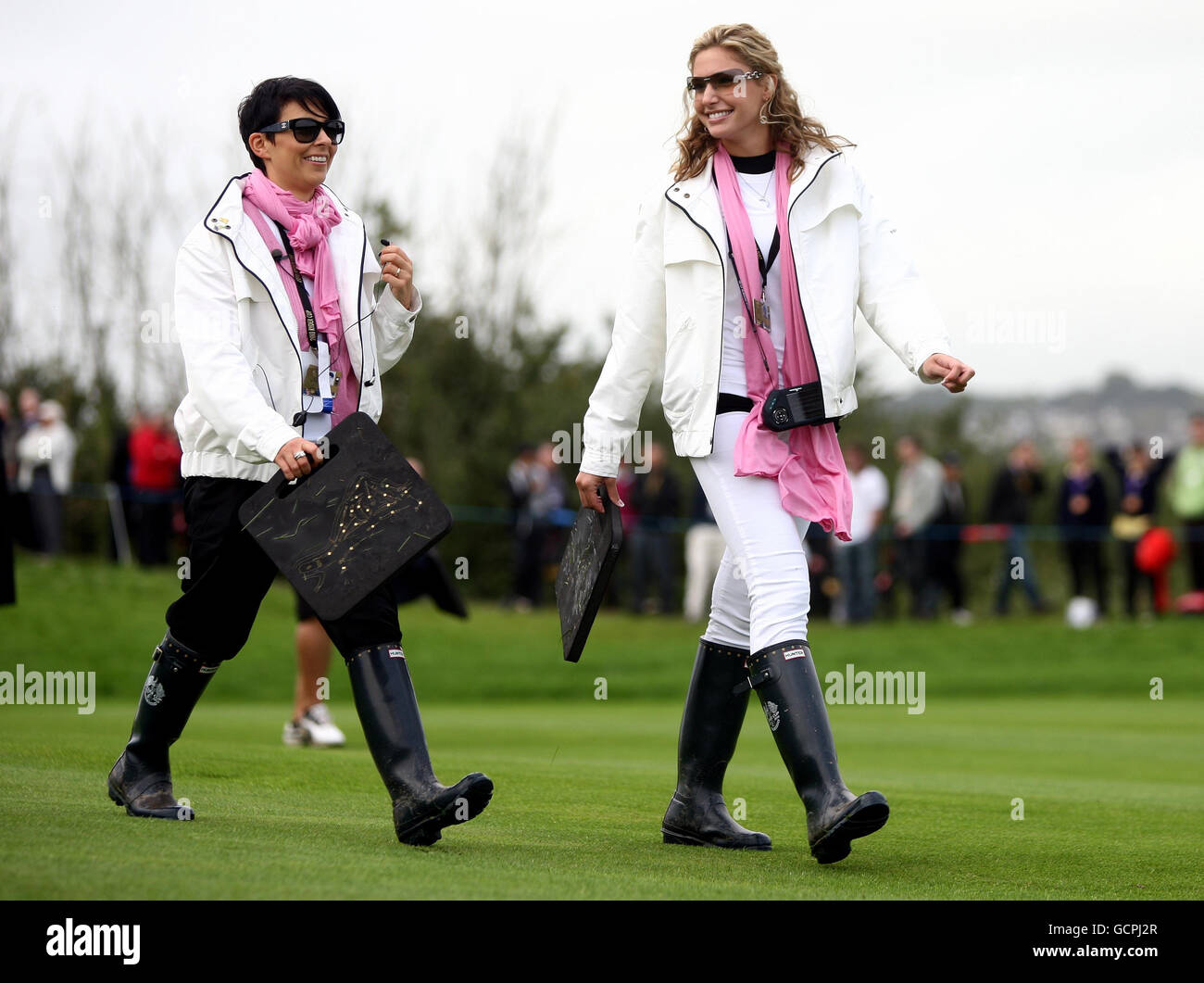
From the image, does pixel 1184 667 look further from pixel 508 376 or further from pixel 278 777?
pixel 508 376

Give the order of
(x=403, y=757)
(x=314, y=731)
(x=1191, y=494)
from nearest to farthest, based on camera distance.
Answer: (x=403, y=757)
(x=314, y=731)
(x=1191, y=494)

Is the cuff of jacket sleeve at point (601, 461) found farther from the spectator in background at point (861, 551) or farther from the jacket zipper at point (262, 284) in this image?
the spectator in background at point (861, 551)

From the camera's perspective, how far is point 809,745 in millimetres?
4676

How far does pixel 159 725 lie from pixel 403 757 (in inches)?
39.5

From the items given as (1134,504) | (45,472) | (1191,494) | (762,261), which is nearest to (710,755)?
(762,261)

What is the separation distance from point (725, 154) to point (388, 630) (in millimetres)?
1874

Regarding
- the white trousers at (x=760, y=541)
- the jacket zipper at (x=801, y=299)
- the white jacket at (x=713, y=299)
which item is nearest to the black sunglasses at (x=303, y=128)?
the white jacket at (x=713, y=299)

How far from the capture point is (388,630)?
493cm

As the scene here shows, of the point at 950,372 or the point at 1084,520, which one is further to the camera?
the point at 1084,520

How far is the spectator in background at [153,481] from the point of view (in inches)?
845

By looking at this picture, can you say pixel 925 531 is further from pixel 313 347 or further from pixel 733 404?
pixel 313 347

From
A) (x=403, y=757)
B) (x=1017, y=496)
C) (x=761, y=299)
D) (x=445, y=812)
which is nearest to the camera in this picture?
(x=445, y=812)
